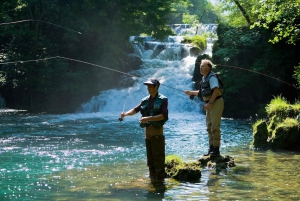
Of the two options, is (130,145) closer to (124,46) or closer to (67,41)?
(67,41)

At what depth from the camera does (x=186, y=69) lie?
29.7m

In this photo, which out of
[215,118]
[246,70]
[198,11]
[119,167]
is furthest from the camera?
[198,11]

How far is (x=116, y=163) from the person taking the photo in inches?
412

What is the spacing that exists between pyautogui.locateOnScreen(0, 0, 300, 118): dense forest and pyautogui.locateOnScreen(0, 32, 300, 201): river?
3.16m

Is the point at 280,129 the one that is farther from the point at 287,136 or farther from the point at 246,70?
the point at 246,70

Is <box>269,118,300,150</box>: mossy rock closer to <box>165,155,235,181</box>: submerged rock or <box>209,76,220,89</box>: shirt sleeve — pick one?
<box>165,155,235,181</box>: submerged rock

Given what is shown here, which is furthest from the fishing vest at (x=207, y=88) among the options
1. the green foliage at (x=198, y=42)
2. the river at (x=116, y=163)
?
the green foliage at (x=198, y=42)

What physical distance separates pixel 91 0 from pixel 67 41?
3223 mm

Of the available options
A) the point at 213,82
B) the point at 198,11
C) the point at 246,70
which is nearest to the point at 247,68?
the point at 246,70

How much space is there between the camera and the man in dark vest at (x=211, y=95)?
28.8 ft

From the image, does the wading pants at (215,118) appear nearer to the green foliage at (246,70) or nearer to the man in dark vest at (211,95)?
the man in dark vest at (211,95)

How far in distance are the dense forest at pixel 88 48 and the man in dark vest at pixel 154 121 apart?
16.3 meters

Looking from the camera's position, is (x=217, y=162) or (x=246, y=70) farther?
(x=246, y=70)

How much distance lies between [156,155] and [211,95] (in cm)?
182
